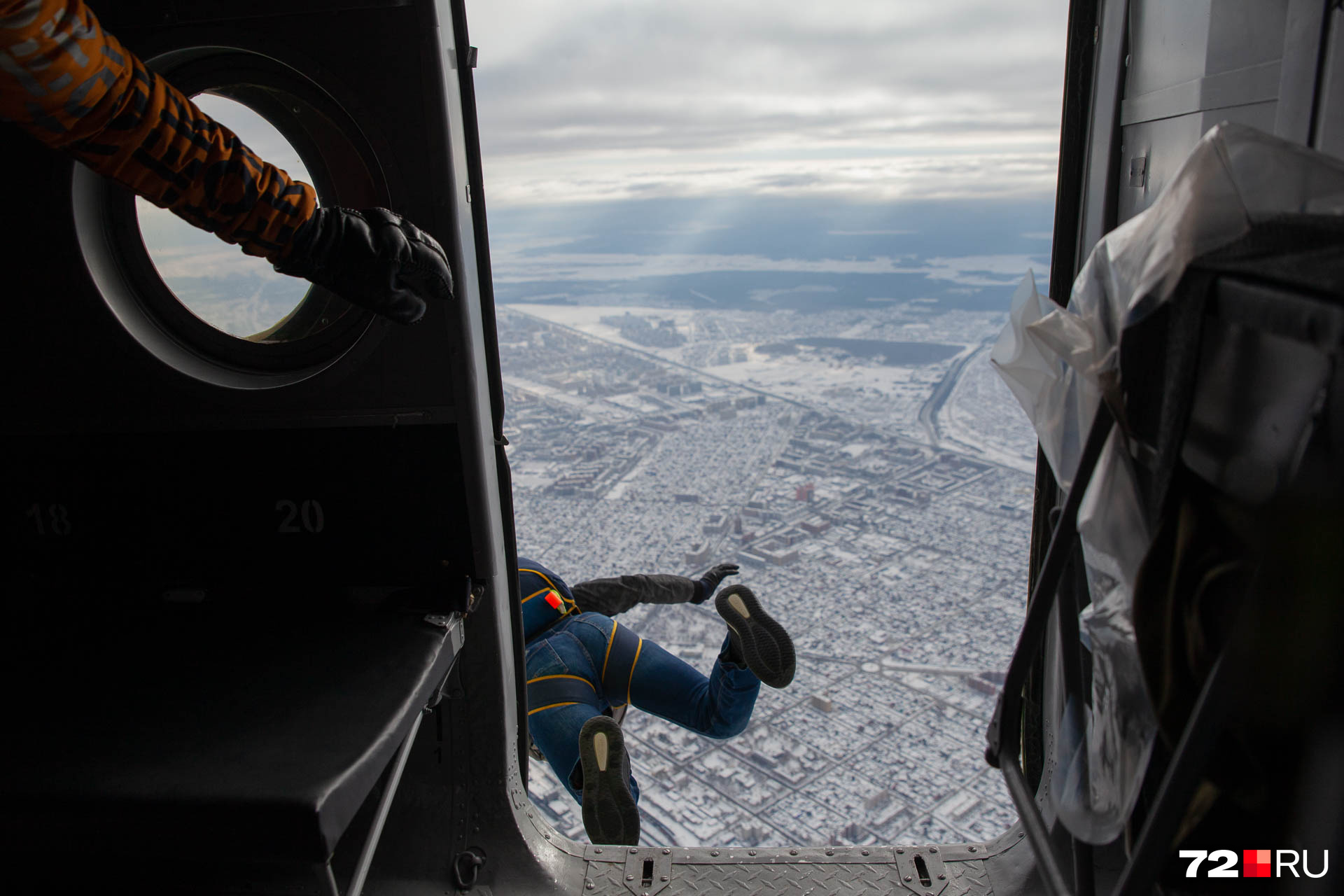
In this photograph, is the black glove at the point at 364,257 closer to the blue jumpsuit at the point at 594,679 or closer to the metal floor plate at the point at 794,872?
the blue jumpsuit at the point at 594,679

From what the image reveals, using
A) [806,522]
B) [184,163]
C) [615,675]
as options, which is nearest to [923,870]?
[615,675]

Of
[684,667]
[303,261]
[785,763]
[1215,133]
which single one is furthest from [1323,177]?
[785,763]

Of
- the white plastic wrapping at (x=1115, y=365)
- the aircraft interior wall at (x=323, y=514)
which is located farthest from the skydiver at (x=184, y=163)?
the white plastic wrapping at (x=1115, y=365)

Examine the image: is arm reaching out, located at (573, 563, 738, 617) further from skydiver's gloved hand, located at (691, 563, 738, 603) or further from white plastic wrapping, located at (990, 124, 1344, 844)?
white plastic wrapping, located at (990, 124, 1344, 844)

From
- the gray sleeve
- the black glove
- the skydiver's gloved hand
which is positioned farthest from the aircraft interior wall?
the skydiver's gloved hand

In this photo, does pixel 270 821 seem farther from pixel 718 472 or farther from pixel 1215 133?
pixel 718 472

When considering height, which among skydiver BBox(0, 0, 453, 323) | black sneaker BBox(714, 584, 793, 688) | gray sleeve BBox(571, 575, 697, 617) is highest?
skydiver BBox(0, 0, 453, 323)

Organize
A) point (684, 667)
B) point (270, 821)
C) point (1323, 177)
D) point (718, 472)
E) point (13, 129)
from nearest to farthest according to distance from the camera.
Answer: point (1323, 177), point (270, 821), point (13, 129), point (684, 667), point (718, 472)
